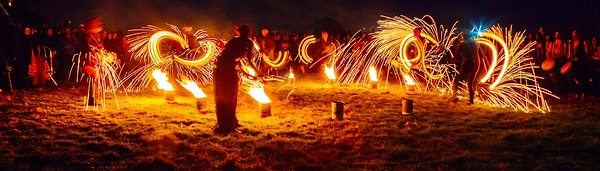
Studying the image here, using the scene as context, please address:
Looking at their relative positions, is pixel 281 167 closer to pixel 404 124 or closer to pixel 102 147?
pixel 102 147

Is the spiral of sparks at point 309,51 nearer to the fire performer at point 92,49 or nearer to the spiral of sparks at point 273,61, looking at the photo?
the spiral of sparks at point 273,61

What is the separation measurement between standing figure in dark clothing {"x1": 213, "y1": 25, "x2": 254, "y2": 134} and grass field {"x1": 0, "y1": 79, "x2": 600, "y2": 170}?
32 cm

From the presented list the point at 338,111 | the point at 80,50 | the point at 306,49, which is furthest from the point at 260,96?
the point at 306,49

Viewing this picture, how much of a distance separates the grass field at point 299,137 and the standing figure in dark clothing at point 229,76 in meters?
0.32

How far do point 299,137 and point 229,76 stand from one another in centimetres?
148

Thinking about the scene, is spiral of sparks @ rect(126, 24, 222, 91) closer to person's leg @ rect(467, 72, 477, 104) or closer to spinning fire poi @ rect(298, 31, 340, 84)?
spinning fire poi @ rect(298, 31, 340, 84)

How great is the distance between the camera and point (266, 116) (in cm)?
1132

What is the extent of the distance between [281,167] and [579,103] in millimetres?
8874

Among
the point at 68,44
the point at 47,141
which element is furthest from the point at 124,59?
the point at 47,141

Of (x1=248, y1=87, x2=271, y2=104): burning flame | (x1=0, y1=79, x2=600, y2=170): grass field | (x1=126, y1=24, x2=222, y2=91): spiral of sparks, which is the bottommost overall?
(x1=0, y1=79, x2=600, y2=170): grass field

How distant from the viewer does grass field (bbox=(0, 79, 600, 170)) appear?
25.1 ft

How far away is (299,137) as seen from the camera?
30.8 ft

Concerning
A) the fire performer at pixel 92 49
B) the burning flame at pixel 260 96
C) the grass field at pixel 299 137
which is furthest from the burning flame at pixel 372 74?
the fire performer at pixel 92 49

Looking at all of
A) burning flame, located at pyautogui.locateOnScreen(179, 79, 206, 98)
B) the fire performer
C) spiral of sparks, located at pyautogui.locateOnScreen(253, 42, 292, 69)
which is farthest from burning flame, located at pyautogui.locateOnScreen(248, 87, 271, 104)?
spiral of sparks, located at pyautogui.locateOnScreen(253, 42, 292, 69)
